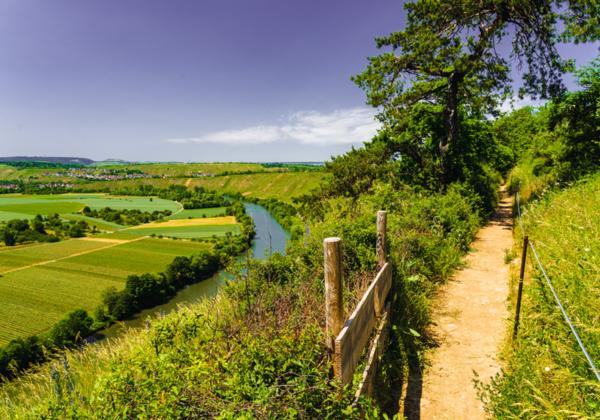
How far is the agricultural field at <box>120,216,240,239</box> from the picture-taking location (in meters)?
85.3

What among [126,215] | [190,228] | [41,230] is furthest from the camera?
[126,215]

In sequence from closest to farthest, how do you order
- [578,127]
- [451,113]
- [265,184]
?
1. [578,127]
2. [451,113]
3. [265,184]

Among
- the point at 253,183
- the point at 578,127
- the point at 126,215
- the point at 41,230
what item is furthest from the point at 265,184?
the point at 578,127

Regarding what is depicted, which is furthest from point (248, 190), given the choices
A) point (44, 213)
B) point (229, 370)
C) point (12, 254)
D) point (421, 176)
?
point (229, 370)

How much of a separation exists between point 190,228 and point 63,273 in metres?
37.3

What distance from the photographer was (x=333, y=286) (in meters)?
2.99

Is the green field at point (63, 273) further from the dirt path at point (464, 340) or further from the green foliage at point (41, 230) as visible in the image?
the dirt path at point (464, 340)

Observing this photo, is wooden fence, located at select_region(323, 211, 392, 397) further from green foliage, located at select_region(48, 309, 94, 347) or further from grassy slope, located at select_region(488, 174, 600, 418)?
green foliage, located at select_region(48, 309, 94, 347)

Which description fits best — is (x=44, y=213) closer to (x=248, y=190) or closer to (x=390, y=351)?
(x=248, y=190)

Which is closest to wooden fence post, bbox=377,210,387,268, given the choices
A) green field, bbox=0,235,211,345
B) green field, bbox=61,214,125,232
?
green field, bbox=0,235,211,345

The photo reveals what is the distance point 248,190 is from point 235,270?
157m

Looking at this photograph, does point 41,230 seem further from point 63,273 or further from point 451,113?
point 451,113

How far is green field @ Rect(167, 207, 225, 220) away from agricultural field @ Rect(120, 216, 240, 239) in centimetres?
497

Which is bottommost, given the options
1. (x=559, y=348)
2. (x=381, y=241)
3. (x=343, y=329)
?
(x=559, y=348)
